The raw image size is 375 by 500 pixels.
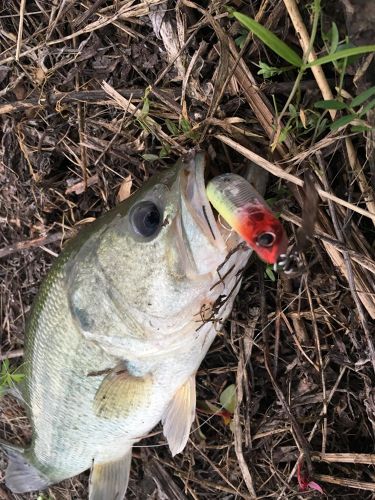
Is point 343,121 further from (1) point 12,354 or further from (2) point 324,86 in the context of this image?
(1) point 12,354

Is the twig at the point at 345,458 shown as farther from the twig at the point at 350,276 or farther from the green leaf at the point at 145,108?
the green leaf at the point at 145,108

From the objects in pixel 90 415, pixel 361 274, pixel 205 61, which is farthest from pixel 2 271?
pixel 361 274

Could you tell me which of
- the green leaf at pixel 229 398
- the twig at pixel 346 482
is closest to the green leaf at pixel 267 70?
the green leaf at pixel 229 398

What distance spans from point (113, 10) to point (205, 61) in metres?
0.52

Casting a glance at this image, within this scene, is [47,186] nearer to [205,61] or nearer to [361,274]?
[205,61]

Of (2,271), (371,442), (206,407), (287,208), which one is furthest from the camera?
(2,271)

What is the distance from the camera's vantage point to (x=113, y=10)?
2242mm

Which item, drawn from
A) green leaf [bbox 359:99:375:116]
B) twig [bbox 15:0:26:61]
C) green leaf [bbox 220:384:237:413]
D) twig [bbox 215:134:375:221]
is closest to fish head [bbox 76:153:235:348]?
twig [bbox 215:134:375:221]

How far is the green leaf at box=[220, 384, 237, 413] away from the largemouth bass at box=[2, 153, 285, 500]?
0.85 feet

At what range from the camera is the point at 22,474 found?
8.73ft

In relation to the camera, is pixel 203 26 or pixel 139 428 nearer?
pixel 203 26

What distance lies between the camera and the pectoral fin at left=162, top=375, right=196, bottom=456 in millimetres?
2230

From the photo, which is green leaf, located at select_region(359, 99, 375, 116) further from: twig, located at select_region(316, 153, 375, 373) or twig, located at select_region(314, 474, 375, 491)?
twig, located at select_region(314, 474, 375, 491)

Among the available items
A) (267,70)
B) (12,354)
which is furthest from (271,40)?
(12,354)
